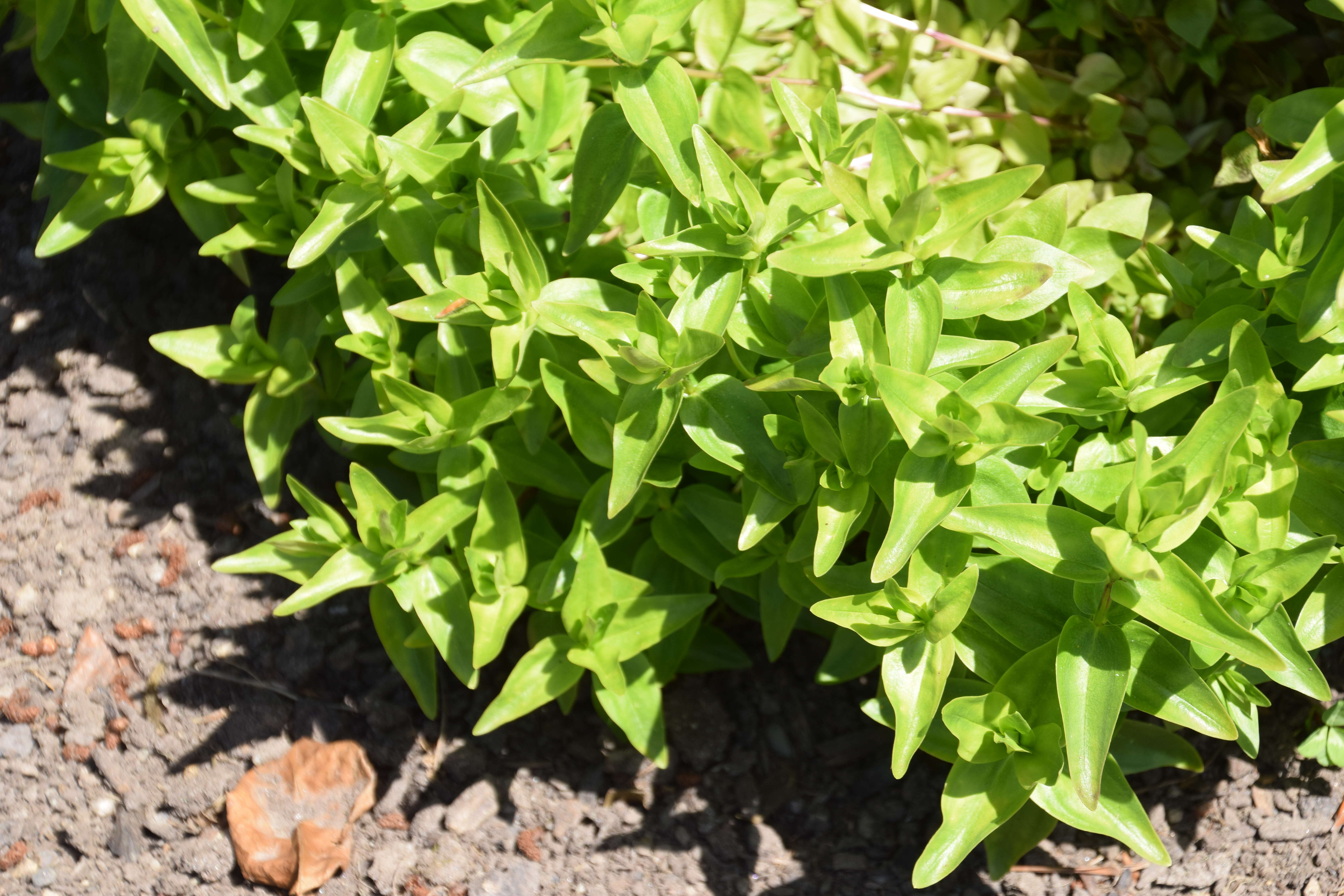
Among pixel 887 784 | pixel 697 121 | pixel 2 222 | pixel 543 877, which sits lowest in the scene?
pixel 543 877

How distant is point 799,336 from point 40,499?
6.65 ft

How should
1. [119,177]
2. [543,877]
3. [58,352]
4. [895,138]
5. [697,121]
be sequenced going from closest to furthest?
[895,138]
[697,121]
[119,177]
[543,877]
[58,352]

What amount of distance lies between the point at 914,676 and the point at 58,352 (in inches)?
88.2

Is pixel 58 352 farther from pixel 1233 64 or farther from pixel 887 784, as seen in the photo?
pixel 1233 64

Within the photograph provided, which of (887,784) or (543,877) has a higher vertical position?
(887,784)

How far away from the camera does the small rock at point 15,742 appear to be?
8.06 ft

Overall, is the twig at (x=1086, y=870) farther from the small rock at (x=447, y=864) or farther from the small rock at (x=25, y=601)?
the small rock at (x=25, y=601)

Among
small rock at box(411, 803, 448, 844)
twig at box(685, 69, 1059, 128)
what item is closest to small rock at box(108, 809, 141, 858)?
small rock at box(411, 803, 448, 844)

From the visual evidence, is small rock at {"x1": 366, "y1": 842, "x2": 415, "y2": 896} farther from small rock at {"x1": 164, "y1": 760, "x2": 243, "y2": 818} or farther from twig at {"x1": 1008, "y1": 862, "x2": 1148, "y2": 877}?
twig at {"x1": 1008, "y1": 862, "x2": 1148, "y2": 877}

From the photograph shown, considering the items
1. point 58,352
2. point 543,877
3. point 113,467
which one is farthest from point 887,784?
point 58,352

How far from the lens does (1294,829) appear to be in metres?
2.21

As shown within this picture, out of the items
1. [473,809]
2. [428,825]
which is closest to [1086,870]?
[473,809]

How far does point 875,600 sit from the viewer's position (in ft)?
5.24

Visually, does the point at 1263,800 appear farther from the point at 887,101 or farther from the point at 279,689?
the point at 279,689
